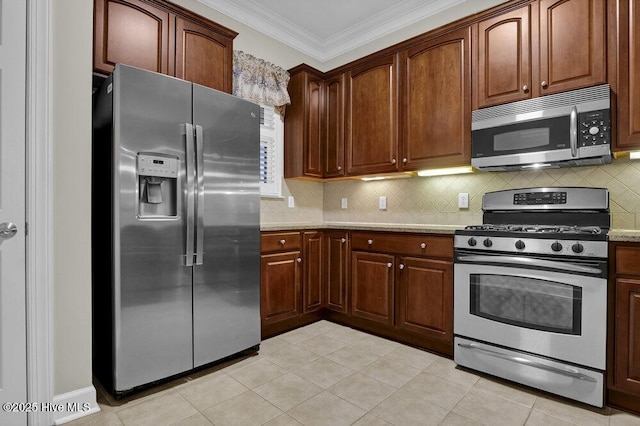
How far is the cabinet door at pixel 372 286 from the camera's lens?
9.43 feet

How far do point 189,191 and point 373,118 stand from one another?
1.90m

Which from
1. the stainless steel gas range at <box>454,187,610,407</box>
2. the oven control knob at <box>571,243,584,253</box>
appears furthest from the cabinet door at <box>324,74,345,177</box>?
the oven control knob at <box>571,243,584,253</box>

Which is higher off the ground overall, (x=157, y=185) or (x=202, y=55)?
(x=202, y=55)

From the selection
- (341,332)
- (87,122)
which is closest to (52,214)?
(87,122)

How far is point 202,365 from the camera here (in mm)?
2256

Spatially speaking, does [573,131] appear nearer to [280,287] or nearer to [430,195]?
[430,195]

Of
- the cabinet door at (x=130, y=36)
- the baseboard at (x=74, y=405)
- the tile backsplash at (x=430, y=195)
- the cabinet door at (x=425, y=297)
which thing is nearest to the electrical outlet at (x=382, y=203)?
the tile backsplash at (x=430, y=195)

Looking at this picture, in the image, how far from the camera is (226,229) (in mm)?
2373

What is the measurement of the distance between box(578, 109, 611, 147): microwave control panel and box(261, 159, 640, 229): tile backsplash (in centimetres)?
32

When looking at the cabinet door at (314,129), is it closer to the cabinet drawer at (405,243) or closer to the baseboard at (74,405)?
the cabinet drawer at (405,243)

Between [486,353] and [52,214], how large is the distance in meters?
2.67

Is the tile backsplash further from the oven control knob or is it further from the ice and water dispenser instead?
the ice and water dispenser

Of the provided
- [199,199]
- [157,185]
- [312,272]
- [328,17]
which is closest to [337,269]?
[312,272]

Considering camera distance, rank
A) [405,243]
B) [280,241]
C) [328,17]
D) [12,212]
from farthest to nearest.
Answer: [328,17] < [280,241] < [405,243] < [12,212]
